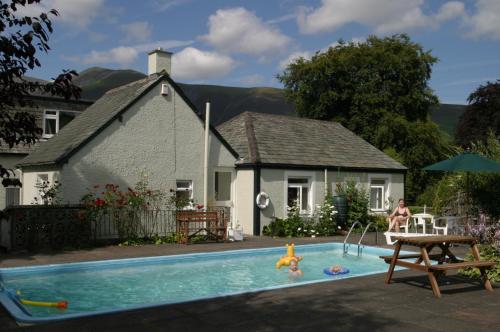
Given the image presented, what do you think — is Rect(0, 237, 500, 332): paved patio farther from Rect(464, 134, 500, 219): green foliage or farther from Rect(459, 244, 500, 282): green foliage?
Rect(464, 134, 500, 219): green foliage

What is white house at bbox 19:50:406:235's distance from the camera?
1730 cm

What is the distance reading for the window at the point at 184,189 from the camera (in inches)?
760

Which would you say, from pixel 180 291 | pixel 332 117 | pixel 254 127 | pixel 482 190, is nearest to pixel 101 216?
pixel 180 291

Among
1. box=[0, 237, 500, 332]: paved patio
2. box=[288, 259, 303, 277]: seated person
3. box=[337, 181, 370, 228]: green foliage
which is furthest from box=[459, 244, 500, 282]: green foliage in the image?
box=[337, 181, 370, 228]: green foliage

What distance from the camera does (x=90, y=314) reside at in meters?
7.17

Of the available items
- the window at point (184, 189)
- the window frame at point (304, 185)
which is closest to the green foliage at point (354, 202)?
the window frame at point (304, 185)

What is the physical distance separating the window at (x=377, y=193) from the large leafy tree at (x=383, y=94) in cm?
1549

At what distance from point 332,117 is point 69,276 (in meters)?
35.6

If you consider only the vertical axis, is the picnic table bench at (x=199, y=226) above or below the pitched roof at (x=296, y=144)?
below

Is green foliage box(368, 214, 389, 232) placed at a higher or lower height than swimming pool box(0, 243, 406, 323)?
higher

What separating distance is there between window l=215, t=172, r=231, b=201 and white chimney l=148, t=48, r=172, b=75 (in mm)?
4872

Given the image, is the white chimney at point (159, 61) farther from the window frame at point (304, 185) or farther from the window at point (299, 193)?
the window at point (299, 193)

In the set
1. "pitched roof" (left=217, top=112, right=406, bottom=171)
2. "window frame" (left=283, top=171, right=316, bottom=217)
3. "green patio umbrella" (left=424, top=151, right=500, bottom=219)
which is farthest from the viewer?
"pitched roof" (left=217, top=112, right=406, bottom=171)

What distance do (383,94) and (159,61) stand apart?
86.7 feet
